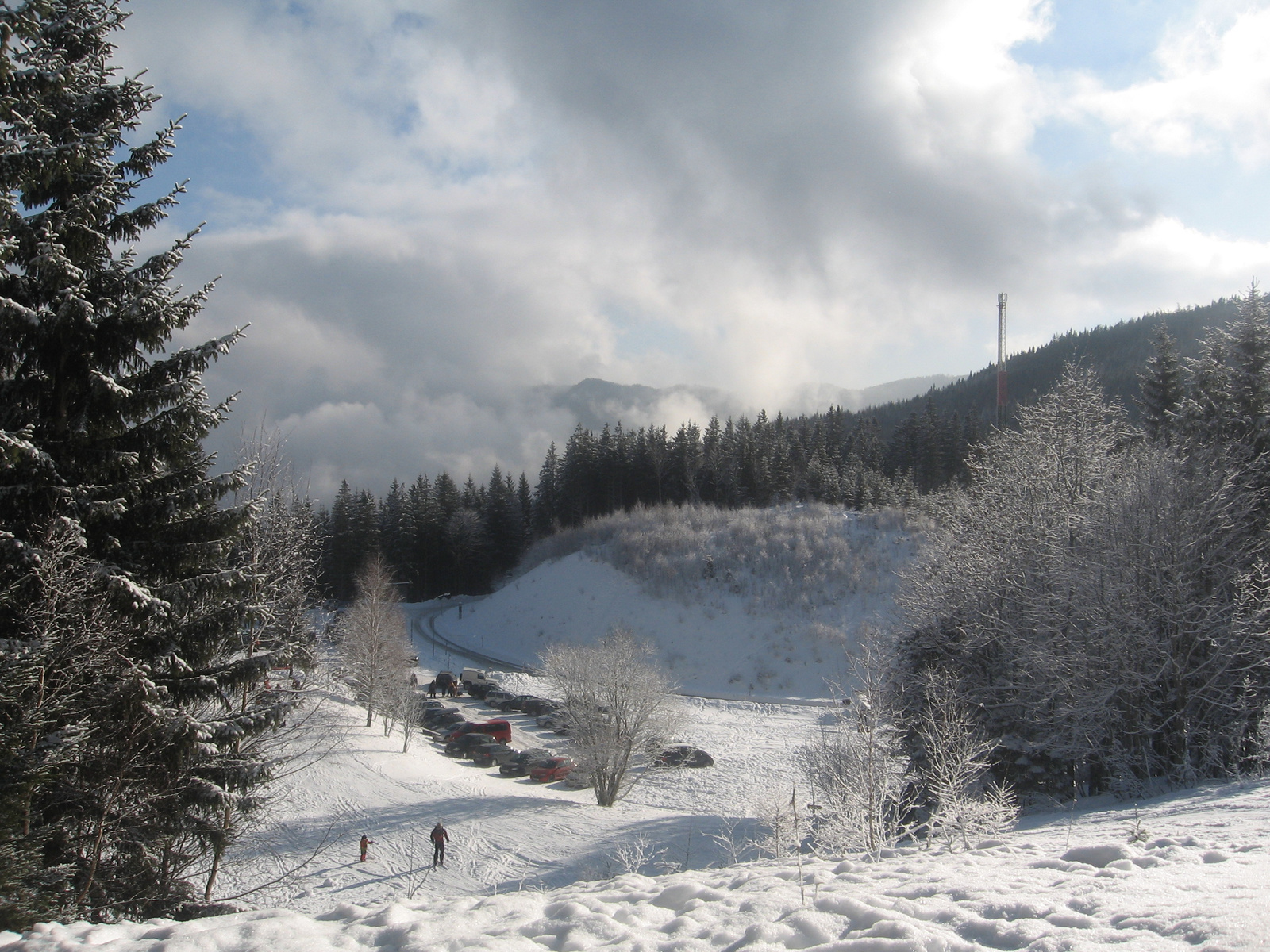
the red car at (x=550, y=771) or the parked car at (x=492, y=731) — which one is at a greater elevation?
the parked car at (x=492, y=731)

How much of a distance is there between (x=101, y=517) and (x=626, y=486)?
76289 mm

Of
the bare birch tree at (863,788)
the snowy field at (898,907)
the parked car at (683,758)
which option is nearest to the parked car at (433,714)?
the parked car at (683,758)

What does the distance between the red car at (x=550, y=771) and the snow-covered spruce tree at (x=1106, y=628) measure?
16.2m

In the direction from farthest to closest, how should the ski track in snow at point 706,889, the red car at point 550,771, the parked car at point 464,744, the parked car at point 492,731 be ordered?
the parked car at point 492,731 < the parked car at point 464,744 < the red car at point 550,771 < the ski track in snow at point 706,889

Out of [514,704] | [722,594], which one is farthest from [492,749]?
[722,594]

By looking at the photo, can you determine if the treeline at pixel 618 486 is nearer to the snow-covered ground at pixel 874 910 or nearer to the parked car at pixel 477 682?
the parked car at pixel 477 682

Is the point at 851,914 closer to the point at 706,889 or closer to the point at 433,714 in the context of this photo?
the point at 706,889

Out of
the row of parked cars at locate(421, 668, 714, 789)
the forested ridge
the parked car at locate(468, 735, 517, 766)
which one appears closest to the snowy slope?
the row of parked cars at locate(421, 668, 714, 789)

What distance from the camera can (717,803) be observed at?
2648cm

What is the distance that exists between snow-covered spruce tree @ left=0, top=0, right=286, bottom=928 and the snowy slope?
217 cm

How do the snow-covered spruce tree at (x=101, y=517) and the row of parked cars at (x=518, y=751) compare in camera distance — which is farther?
the row of parked cars at (x=518, y=751)

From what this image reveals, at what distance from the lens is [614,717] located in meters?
27.2

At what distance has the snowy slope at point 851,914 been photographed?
502cm

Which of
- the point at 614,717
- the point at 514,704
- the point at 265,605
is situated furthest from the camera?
the point at 514,704
